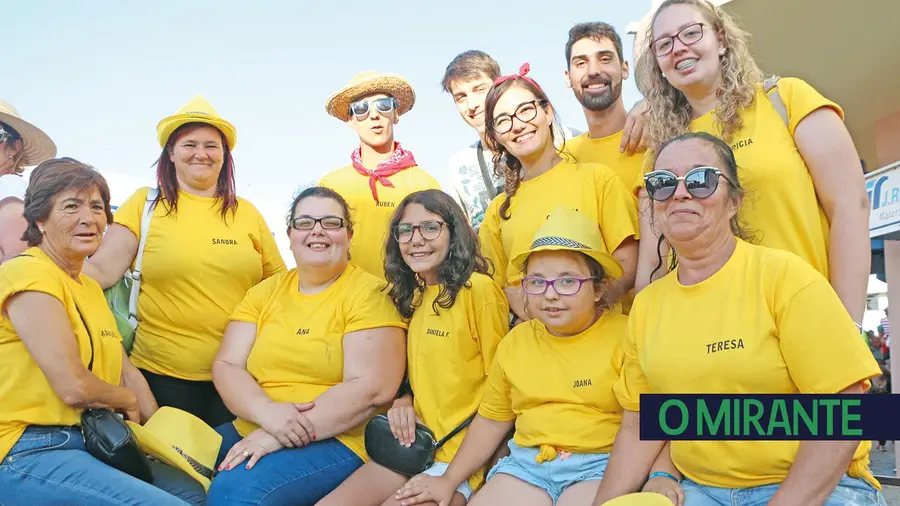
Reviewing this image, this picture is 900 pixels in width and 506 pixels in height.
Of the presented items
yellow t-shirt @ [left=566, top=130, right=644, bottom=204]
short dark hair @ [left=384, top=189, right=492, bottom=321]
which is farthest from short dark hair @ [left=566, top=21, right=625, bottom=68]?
short dark hair @ [left=384, top=189, right=492, bottom=321]

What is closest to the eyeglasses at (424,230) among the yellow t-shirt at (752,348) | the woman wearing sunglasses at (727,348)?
the woman wearing sunglasses at (727,348)

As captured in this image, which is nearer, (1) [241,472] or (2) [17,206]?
(1) [241,472]

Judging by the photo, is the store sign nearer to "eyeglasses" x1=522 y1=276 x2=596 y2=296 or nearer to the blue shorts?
"eyeglasses" x1=522 y1=276 x2=596 y2=296

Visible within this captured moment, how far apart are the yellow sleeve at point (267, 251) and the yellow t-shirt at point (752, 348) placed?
271cm

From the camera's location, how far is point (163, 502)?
10.1 ft

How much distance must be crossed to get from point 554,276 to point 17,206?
3.03 m

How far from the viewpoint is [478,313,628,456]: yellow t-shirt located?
302cm

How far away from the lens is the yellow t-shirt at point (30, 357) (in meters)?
3.16

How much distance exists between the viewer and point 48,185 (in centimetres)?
347

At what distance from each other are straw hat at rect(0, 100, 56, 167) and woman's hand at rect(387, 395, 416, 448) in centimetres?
335

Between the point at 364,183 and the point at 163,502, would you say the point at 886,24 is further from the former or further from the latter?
the point at 163,502

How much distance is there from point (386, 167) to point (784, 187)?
108 inches

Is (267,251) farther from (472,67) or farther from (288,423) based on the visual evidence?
(472,67)

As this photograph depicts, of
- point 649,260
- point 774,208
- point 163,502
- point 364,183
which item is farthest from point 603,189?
point 163,502
